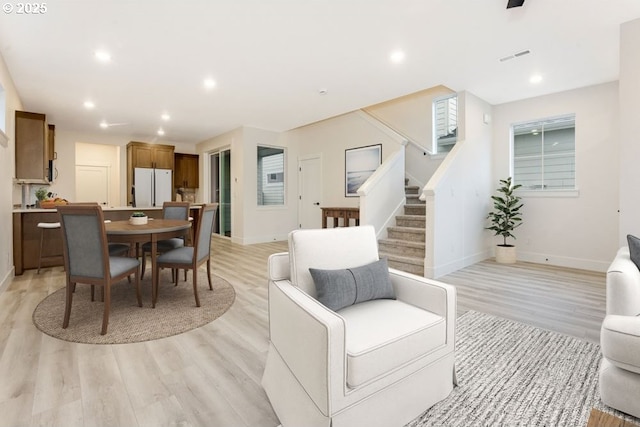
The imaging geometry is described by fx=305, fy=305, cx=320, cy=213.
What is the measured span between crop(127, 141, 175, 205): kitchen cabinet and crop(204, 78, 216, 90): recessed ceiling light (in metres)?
3.79

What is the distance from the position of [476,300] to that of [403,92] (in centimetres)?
307

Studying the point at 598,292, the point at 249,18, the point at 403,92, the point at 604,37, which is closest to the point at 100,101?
the point at 249,18

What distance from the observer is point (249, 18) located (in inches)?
107

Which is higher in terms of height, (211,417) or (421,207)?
(421,207)

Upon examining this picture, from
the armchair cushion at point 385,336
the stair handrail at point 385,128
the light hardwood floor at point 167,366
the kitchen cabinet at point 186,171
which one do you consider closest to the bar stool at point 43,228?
the light hardwood floor at point 167,366

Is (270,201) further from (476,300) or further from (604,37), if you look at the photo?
(604,37)

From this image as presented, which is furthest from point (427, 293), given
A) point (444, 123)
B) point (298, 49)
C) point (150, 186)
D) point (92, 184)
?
point (92, 184)

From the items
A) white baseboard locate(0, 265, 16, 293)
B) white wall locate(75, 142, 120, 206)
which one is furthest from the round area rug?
white wall locate(75, 142, 120, 206)

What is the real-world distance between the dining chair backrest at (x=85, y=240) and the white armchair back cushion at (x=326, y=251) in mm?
1663

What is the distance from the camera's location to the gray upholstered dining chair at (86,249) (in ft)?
7.67

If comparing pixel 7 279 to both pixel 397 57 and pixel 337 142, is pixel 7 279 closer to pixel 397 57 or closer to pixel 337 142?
pixel 397 57

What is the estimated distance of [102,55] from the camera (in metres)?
3.33

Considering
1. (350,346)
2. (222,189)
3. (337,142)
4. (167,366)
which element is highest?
(337,142)

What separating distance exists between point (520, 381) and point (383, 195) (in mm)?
3405
